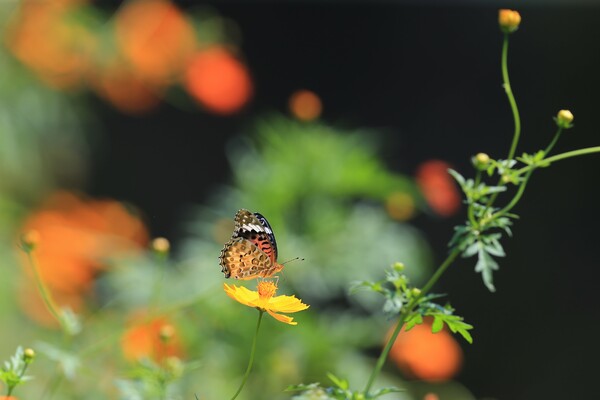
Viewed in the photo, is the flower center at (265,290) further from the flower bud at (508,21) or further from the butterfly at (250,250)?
the flower bud at (508,21)

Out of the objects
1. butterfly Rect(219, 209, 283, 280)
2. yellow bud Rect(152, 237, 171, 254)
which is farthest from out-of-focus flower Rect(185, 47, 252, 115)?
butterfly Rect(219, 209, 283, 280)

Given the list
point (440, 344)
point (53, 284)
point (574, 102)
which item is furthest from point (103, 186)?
point (440, 344)

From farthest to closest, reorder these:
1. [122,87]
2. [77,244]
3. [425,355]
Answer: [122,87] < [77,244] < [425,355]

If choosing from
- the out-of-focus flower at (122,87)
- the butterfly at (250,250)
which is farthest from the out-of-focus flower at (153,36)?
the butterfly at (250,250)

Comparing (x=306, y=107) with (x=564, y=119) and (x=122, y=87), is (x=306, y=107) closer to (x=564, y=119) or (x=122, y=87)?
(x=564, y=119)

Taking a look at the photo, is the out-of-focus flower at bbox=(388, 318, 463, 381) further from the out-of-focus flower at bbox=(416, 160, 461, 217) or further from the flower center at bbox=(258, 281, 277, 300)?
the flower center at bbox=(258, 281, 277, 300)

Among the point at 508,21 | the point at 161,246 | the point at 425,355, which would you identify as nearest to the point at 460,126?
the point at 425,355
